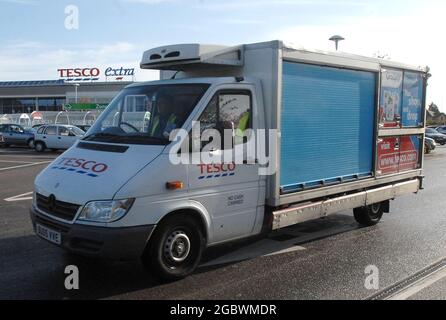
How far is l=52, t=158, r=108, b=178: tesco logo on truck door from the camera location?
4.84 m

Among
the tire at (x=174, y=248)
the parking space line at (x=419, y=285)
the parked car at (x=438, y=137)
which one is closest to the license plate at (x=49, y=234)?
the tire at (x=174, y=248)

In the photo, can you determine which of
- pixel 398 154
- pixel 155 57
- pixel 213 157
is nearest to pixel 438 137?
pixel 398 154

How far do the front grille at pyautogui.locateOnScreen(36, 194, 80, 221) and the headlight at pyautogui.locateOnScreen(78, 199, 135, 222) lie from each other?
0.49 ft

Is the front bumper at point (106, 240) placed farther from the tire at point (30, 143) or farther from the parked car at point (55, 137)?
the tire at point (30, 143)

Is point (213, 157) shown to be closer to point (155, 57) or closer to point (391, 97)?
point (155, 57)

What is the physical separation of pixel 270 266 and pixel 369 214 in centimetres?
307

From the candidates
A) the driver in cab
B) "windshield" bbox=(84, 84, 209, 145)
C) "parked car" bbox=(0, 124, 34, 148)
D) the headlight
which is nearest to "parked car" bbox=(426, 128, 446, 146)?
"parked car" bbox=(0, 124, 34, 148)

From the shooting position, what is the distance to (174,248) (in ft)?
16.6

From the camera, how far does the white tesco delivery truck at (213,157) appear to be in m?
4.71

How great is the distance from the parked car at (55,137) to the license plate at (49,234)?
67.9 feet

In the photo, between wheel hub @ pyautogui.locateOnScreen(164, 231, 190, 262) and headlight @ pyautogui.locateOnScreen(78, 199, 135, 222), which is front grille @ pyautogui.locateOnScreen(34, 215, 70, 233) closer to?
headlight @ pyautogui.locateOnScreen(78, 199, 135, 222)

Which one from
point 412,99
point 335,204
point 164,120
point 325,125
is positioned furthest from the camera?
point 412,99

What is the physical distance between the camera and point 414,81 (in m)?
8.57
